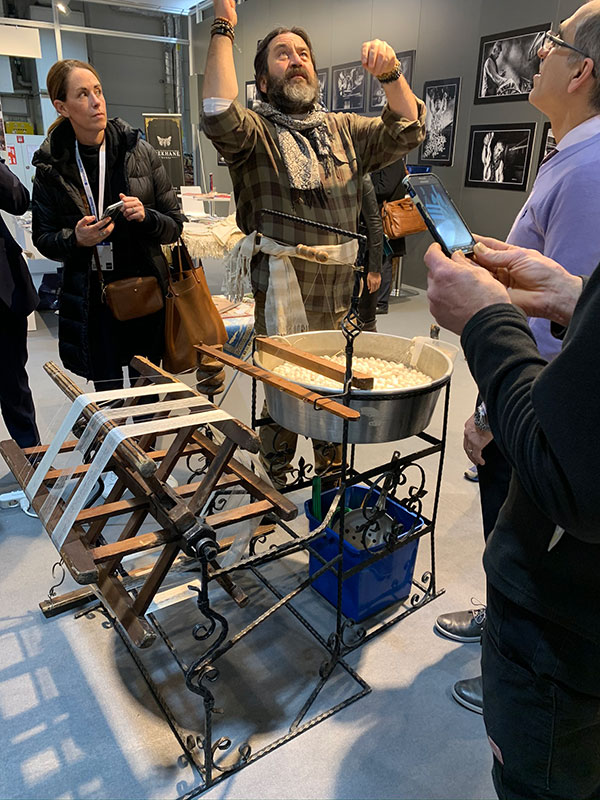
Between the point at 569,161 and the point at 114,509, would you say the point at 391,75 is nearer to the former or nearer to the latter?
the point at 569,161

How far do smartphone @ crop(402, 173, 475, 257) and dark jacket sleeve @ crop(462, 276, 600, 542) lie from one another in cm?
33

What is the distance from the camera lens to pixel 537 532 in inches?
32.0

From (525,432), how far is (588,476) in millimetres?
82

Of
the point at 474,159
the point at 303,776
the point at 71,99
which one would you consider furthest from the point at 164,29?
the point at 303,776

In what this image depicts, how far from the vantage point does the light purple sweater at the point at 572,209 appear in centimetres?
114

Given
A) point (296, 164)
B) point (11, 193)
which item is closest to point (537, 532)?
point (296, 164)

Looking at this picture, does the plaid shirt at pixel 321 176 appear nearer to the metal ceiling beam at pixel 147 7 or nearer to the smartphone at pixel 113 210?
the smartphone at pixel 113 210

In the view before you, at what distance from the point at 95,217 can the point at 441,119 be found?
178 inches

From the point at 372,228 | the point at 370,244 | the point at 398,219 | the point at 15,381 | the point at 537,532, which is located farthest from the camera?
the point at 398,219

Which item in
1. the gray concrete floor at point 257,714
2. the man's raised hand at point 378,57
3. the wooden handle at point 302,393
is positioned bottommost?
the gray concrete floor at point 257,714

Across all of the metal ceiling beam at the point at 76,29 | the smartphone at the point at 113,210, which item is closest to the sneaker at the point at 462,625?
the smartphone at the point at 113,210

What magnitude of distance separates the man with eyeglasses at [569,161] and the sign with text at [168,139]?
5482mm

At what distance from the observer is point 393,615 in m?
1.94

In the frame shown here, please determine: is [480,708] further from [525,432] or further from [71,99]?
[71,99]
